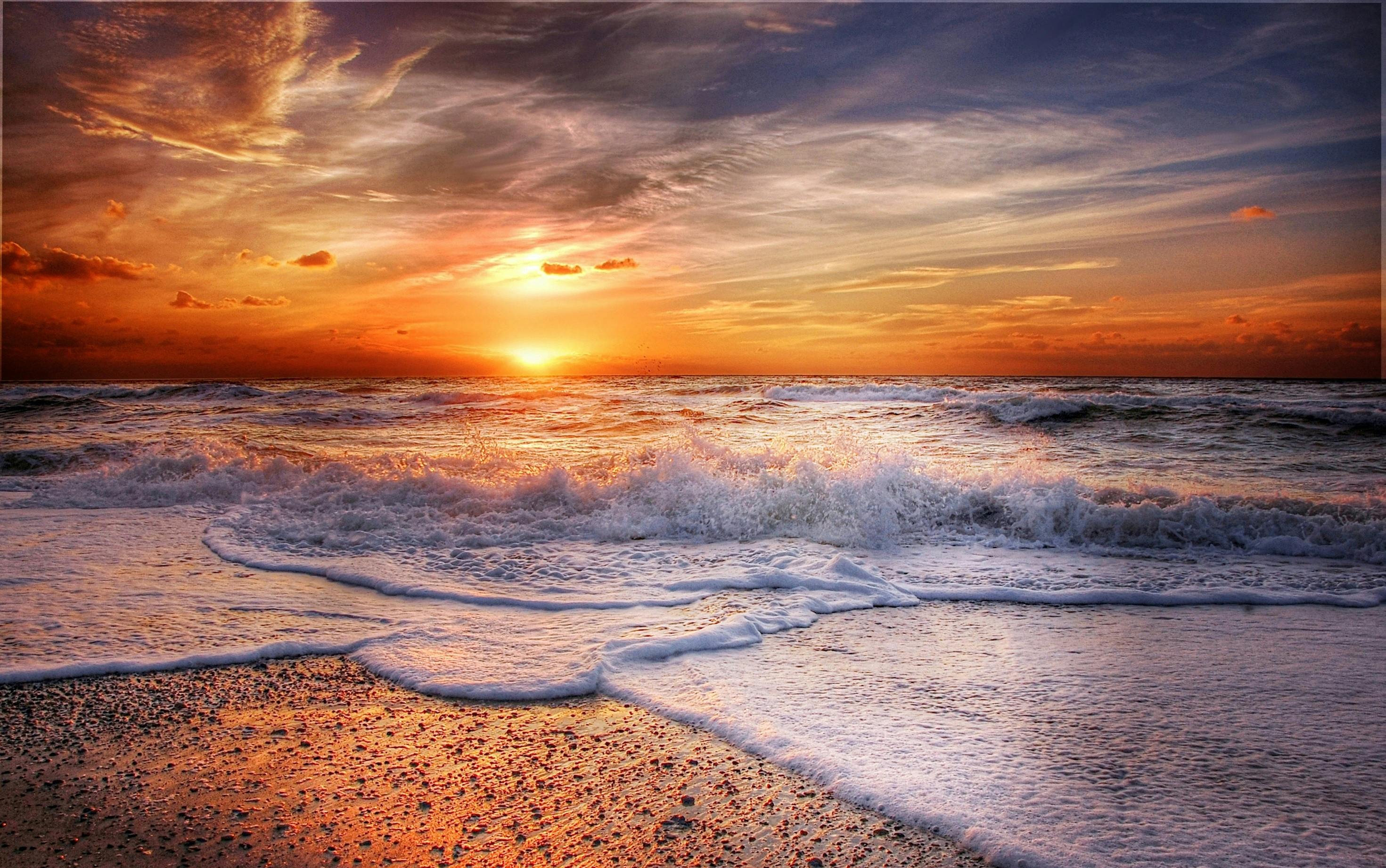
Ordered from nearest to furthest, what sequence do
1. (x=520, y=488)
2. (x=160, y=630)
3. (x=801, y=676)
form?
1. (x=801, y=676)
2. (x=160, y=630)
3. (x=520, y=488)

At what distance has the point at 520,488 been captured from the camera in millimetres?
8781

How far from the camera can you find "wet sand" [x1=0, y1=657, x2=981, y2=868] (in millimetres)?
2451

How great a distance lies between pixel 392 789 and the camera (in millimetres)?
2826

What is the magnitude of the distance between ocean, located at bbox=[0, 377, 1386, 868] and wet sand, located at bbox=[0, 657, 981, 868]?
0.82ft

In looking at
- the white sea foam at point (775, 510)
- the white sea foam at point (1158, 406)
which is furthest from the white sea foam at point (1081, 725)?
the white sea foam at point (1158, 406)

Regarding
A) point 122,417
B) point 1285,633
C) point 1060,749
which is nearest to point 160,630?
point 1060,749

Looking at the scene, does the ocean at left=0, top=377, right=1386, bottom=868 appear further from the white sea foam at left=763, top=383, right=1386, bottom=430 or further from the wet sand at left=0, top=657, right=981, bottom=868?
the white sea foam at left=763, top=383, right=1386, bottom=430

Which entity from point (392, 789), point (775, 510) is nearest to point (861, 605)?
point (775, 510)

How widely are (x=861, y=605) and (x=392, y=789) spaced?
354 cm

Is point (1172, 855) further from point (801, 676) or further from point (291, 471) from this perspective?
point (291, 471)

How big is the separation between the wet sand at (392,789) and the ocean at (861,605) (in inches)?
9.8

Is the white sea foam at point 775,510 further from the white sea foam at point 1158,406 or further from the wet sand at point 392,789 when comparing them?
the white sea foam at point 1158,406

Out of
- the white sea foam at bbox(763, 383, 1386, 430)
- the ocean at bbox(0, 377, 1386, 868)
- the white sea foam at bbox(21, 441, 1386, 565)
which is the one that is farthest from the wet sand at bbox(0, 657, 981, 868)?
the white sea foam at bbox(763, 383, 1386, 430)

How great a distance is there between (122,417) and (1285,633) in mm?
29602
